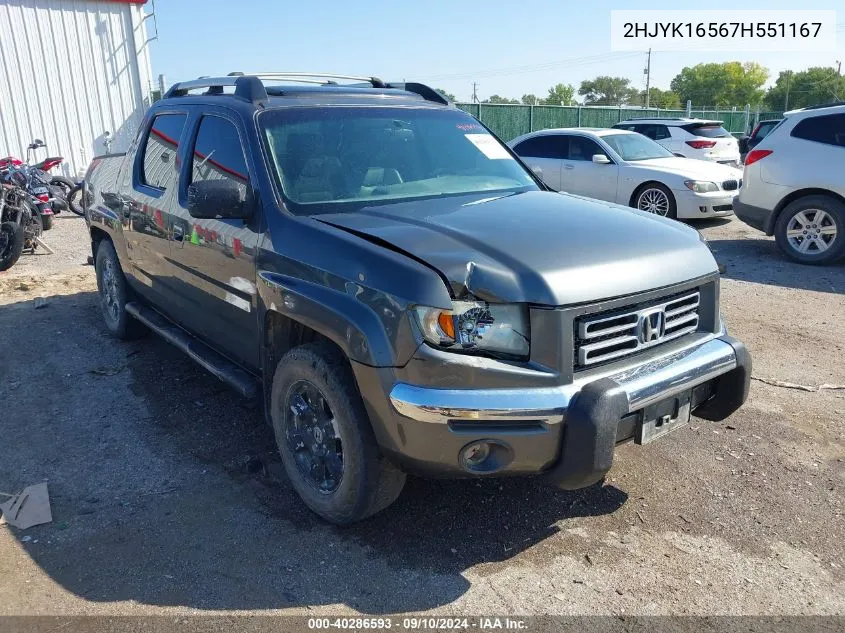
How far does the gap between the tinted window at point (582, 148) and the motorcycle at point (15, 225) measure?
27.0ft

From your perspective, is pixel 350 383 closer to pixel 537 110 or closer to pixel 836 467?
pixel 836 467

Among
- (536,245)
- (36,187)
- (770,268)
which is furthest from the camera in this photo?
(36,187)

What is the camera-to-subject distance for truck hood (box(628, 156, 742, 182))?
35.2 ft

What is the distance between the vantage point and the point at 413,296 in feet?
8.70

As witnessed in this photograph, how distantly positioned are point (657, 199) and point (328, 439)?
9.01 metres

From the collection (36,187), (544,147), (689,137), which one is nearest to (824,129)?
(544,147)

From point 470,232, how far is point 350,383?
0.83 meters

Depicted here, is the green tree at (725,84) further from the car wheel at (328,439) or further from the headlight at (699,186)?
the car wheel at (328,439)

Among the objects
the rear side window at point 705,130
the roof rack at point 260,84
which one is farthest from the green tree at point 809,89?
the roof rack at point 260,84

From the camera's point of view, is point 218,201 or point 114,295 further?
point 114,295

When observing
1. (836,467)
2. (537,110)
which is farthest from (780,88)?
(836,467)

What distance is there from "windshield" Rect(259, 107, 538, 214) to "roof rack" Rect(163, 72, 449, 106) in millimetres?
284

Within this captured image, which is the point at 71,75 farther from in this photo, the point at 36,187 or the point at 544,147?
the point at 544,147

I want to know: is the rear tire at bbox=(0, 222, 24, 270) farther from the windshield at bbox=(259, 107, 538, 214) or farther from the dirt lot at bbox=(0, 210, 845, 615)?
the windshield at bbox=(259, 107, 538, 214)
